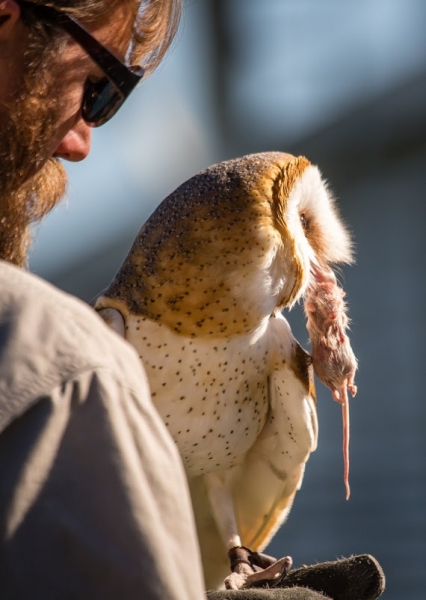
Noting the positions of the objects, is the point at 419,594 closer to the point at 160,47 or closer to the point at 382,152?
the point at 382,152

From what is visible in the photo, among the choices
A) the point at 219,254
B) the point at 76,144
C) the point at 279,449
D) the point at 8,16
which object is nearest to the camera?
the point at 8,16

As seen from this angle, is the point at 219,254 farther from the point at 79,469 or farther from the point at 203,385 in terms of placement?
the point at 79,469

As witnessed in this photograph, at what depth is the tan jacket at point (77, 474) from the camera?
1.85 feet

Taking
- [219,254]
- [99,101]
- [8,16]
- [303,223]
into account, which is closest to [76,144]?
[99,101]

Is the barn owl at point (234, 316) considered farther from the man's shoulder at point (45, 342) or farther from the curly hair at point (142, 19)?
the man's shoulder at point (45, 342)

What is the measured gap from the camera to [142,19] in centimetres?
96

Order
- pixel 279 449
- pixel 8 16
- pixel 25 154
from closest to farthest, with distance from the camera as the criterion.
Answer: pixel 8 16, pixel 25 154, pixel 279 449

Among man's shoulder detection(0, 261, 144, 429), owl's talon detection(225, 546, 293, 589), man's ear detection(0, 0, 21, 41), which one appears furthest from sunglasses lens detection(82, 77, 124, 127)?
owl's talon detection(225, 546, 293, 589)

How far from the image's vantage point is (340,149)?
203 inches

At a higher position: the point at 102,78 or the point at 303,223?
the point at 102,78

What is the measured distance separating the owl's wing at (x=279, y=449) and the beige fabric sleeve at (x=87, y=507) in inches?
49.4

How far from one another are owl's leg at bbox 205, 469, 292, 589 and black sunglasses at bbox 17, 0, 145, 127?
0.89m

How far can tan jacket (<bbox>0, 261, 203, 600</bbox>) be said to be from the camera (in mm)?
562

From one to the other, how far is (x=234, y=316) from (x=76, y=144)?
2.59 feet
